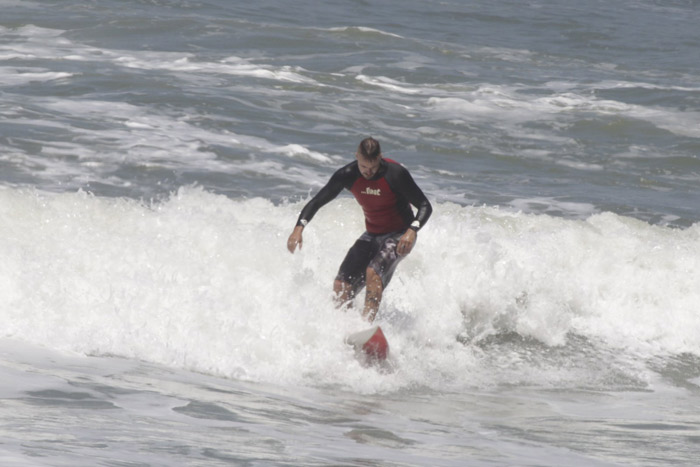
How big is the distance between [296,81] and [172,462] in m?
14.0

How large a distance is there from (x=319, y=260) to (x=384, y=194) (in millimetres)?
2121

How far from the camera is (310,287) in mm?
8102

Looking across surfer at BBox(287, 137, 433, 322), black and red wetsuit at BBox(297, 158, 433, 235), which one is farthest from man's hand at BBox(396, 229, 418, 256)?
black and red wetsuit at BBox(297, 158, 433, 235)

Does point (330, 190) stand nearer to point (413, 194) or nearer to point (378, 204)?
point (378, 204)

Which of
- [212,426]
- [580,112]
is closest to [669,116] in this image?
[580,112]

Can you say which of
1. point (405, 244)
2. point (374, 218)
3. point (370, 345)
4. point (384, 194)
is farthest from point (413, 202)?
point (370, 345)

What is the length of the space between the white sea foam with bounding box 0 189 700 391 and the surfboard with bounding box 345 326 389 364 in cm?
10

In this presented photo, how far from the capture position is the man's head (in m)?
7.23

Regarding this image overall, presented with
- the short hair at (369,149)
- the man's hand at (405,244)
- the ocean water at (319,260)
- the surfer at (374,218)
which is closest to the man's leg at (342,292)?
the surfer at (374,218)

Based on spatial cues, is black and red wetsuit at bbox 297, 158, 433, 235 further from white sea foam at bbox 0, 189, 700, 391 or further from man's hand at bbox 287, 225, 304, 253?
white sea foam at bbox 0, 189, 700, 391

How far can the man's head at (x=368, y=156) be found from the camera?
723 cm

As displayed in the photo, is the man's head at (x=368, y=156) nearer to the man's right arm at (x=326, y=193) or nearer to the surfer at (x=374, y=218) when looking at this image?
the surfer at (x=374, y=218)

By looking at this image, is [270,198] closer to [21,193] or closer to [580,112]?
[21,193]

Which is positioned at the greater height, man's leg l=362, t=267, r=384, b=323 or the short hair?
the short hair
